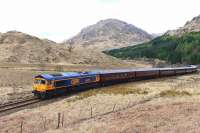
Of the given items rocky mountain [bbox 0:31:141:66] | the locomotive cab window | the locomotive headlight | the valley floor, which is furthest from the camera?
rocky mountain [bbox 0:31:141:66]

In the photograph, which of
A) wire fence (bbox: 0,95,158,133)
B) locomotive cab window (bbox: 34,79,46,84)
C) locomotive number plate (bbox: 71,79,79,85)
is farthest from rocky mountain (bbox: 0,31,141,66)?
wire fence (bbox: 0,95,158,133)

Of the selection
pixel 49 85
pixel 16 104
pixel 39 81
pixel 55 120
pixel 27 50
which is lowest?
pixel 55 120

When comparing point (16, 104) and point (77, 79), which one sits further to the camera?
point (77, 79)

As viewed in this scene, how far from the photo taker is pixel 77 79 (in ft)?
168

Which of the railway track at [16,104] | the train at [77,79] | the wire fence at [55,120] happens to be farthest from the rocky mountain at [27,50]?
the wire fence at [55,120]

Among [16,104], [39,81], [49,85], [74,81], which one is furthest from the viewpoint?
[74,81]

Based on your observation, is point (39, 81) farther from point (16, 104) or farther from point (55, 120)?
point (55, 120)

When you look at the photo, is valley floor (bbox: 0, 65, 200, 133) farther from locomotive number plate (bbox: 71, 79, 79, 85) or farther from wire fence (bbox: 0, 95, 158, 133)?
locomotive number plate (bbox: 71, 79, 79, 85)

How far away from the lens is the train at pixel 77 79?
45.7 meters

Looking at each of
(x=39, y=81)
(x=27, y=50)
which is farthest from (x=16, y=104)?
(x=27, y=50)

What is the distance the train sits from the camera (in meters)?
45.7

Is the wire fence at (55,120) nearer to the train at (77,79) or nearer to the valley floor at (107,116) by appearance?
the valley floor at (107,116)

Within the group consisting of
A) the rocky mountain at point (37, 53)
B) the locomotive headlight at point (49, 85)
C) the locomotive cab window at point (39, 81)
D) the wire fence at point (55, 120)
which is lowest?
the wire fence at point (55, 120)

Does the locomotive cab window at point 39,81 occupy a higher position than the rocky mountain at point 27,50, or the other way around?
the rocky mountain at point 27,50
